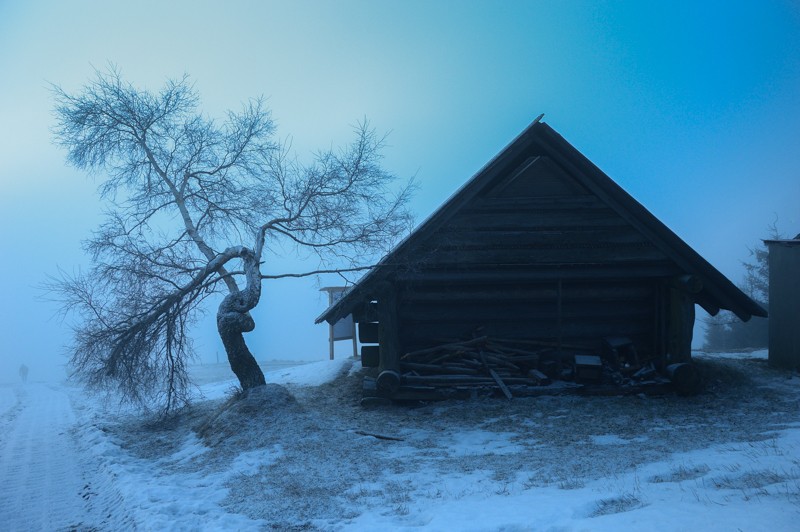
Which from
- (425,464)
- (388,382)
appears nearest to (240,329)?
(388,382)

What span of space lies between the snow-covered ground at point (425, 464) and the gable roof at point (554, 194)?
7.10ft

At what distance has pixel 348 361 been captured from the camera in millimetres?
16750

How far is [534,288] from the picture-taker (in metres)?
13.3

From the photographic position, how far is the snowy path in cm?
723

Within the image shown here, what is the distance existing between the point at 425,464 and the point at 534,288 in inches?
246

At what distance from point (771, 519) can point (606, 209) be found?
9397 millimetres

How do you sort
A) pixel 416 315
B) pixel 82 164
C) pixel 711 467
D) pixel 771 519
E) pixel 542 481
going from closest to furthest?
pixel 771 519 → pixel 711 467 → pixel 542 481 → pixel 416 315 → pixel 82 164

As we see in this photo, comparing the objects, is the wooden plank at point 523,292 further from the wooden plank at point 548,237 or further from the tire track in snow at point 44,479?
the tire track in snow at point 44,479

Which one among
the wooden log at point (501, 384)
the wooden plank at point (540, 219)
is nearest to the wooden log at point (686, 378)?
the wooden plank at point (540, 219)

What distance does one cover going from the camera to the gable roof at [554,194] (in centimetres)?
1223

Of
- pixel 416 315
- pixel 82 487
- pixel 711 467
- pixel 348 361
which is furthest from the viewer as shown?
pixel 348 361

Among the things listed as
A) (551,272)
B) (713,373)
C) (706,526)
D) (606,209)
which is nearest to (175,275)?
(551,272)

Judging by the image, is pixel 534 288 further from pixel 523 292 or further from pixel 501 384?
pixel 501 384

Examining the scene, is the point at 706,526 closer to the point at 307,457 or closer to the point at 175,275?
the point at 307,457
